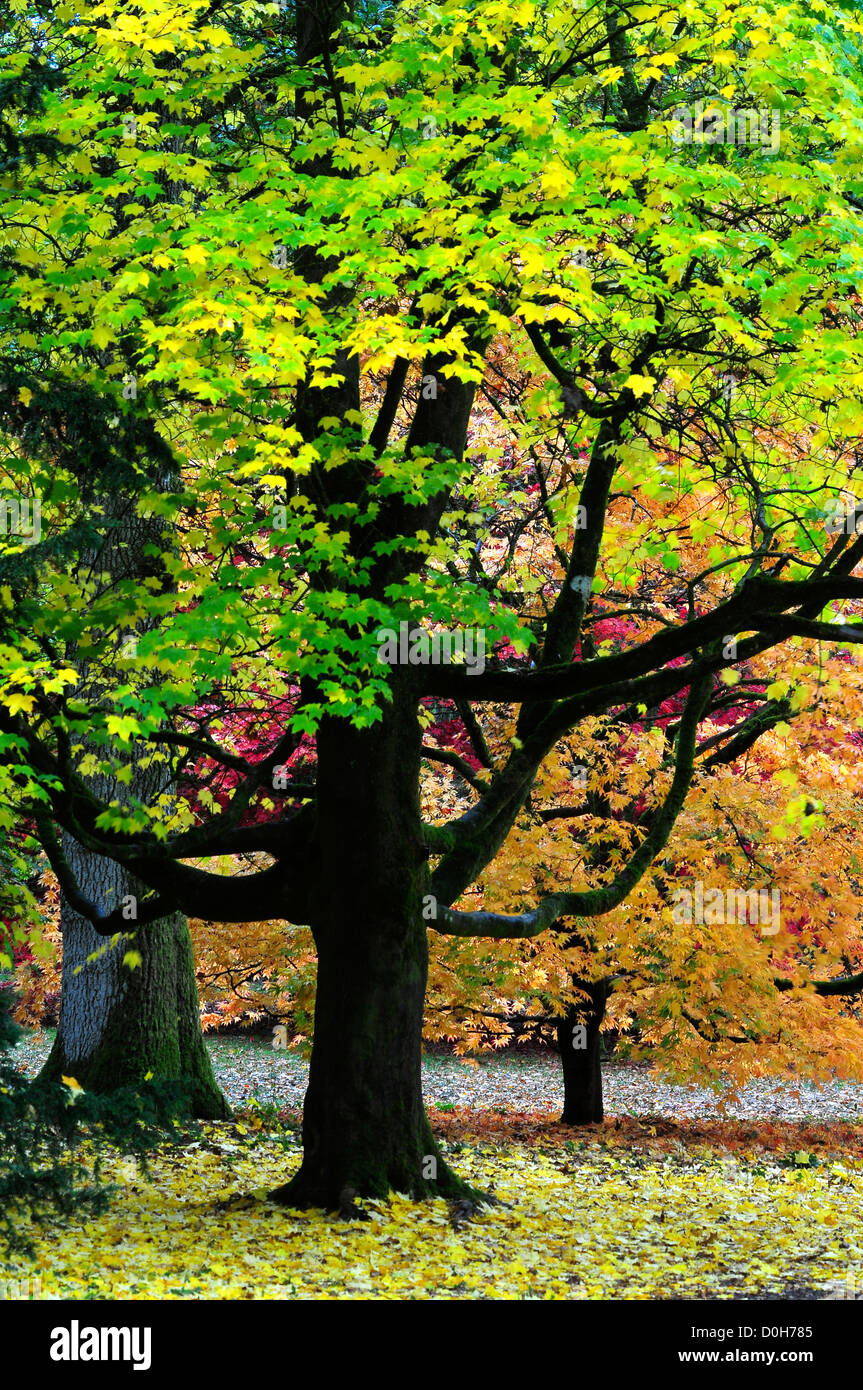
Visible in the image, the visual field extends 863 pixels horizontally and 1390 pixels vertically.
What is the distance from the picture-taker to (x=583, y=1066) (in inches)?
568

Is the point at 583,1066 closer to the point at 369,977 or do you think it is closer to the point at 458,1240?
the point at 369,977

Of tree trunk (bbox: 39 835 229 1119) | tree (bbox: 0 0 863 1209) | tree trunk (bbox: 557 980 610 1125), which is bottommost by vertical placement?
tree trunk (bbox: 557 980 610 1125)

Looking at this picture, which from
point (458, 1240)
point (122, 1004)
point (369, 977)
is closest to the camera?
point (458, 1240)

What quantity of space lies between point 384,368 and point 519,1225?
5.56 meters

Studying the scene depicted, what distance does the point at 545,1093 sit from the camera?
20.6 m

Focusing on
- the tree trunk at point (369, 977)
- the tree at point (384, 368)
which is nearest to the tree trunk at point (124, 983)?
the tree at point (384, 368)

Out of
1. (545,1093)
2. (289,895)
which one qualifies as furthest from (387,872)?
(545,1093)

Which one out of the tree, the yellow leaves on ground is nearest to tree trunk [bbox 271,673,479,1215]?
the tree

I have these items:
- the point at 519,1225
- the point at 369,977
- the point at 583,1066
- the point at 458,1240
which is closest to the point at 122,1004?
the point at 369,977

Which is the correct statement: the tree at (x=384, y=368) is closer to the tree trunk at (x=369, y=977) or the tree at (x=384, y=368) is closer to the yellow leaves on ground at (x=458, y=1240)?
the tree trunk at (x=369, y=977)

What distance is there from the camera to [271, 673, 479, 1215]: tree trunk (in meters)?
8.02

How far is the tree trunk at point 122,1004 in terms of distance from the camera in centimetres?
1078

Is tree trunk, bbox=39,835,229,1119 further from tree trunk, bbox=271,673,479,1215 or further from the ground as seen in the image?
tree trunk, bbox=271,673,479,1215

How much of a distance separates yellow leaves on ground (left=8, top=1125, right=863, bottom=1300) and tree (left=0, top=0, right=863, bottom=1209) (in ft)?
2.14
